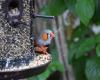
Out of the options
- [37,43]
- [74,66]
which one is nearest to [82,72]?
[74,66]

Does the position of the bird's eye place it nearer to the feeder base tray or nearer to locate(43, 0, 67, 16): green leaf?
the feeder base tray

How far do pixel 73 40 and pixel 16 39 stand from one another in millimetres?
1097

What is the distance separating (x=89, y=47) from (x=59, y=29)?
1.54 ft

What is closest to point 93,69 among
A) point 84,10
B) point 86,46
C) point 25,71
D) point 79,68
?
point 86,46

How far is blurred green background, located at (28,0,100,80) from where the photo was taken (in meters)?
1.96

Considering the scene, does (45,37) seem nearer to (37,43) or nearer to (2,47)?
(37,43)

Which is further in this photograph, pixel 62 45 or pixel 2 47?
pixel 62 45

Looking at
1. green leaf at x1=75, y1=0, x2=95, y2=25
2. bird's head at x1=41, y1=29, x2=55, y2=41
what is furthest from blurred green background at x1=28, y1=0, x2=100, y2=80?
bird's head at x1=41, y1=29, x2=55, y2=41

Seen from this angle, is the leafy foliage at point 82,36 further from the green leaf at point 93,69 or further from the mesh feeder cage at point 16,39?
the mesh feeder cage at point 16,39

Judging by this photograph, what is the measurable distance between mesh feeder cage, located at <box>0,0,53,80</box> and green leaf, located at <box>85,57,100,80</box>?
0.42 m

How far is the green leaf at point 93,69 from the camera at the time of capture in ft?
6.80

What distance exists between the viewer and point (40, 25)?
8.57 ft

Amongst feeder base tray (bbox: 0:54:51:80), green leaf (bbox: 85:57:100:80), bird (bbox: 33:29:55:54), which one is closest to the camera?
feeder base tray (bbox: 0:54:51:80)

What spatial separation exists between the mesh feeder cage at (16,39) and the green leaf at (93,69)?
1.39ft
